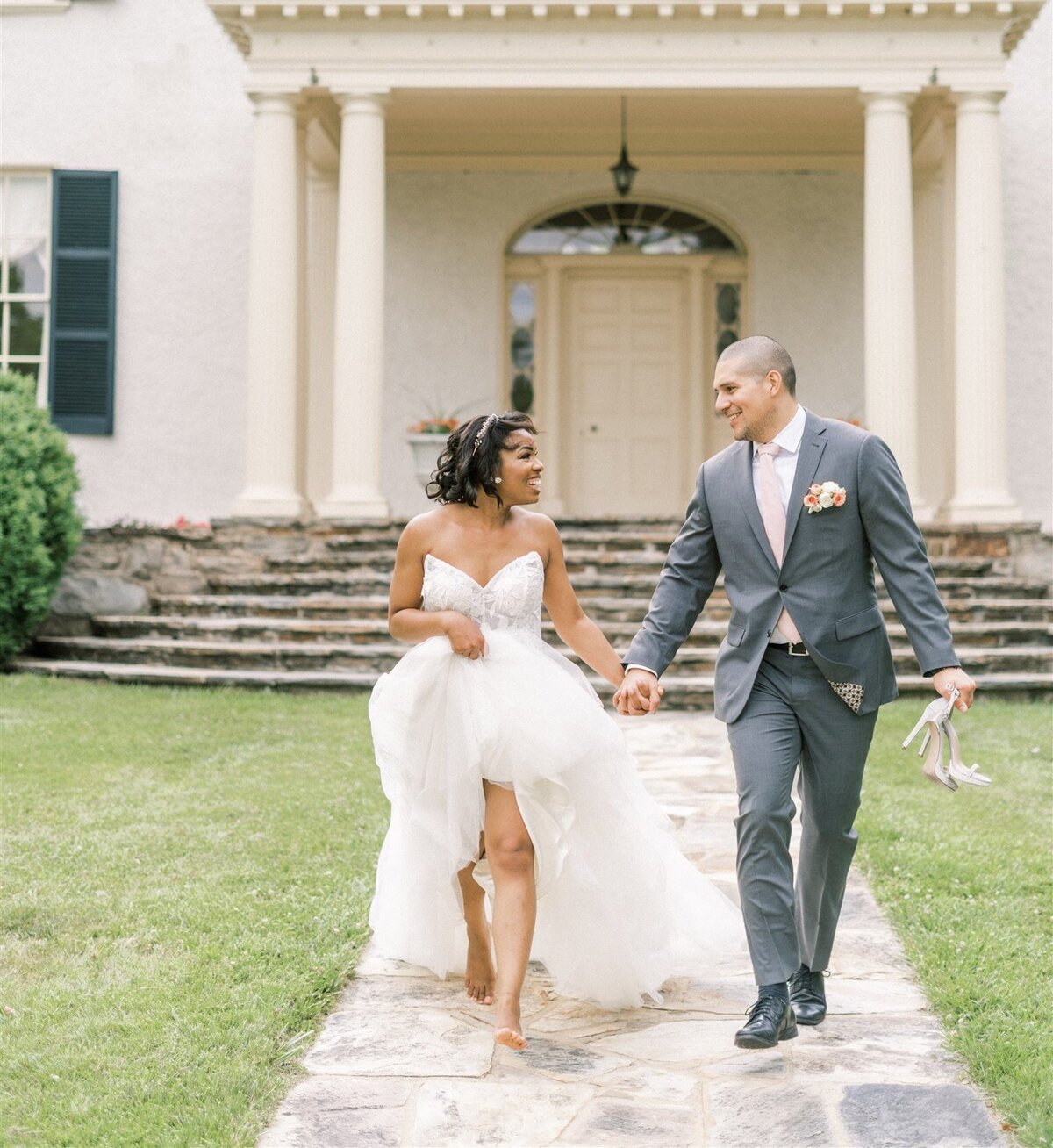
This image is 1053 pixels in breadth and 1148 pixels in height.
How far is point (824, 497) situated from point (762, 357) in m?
0.42

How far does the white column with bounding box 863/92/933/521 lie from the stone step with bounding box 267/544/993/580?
79cm

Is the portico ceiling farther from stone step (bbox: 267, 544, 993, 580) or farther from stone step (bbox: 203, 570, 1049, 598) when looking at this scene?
stone step (bbox: 203, 570, 1049, 598)

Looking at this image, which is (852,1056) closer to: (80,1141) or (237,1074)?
(237,1074)

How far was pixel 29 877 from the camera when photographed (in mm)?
4844

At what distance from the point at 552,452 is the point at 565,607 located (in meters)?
10.4

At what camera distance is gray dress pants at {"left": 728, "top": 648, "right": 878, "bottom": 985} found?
11.1 feet

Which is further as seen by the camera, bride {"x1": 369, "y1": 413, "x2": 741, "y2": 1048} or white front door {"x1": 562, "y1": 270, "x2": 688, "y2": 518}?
white front door {"x1": 562, "y1": 270, "x2": 688, "y2": 518}

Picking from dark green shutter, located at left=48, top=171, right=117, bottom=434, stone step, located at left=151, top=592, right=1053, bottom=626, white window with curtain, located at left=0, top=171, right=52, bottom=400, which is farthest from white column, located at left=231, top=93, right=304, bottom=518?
white window with curtain, located at left=0, top=171, right=52, bottom=400

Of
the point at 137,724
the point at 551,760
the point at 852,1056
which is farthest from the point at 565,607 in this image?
the point at 137,724

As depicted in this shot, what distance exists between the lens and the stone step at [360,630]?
9.79 m

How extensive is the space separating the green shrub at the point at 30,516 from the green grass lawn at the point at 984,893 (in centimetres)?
612

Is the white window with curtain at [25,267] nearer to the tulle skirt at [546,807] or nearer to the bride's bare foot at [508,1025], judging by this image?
the tulle skirt at [546,807]

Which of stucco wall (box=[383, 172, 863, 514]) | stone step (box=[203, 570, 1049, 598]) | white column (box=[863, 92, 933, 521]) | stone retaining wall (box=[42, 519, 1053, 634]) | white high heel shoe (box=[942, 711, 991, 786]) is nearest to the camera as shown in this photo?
white high heel shoe (box=[942, 711, 991, 786])

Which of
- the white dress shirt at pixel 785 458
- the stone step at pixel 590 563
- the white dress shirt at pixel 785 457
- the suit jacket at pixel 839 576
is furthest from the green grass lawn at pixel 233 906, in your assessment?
the stone step at pixel 590 563
